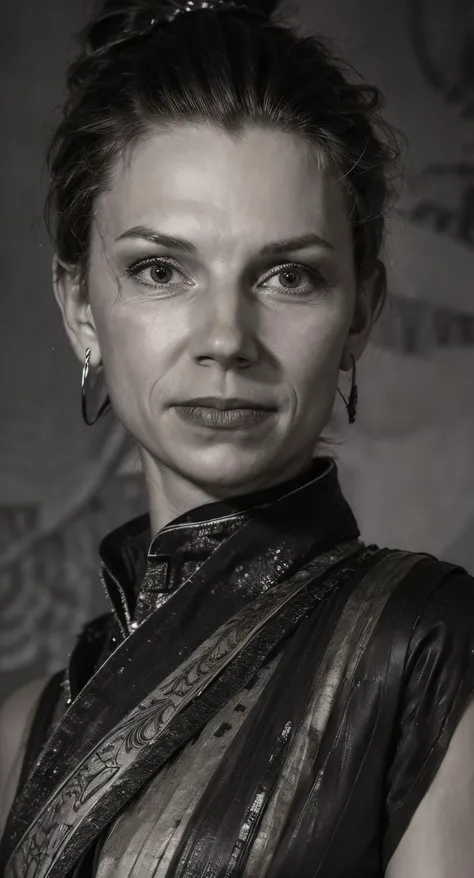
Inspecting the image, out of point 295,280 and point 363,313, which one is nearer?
point 295,280

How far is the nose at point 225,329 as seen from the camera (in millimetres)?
1132

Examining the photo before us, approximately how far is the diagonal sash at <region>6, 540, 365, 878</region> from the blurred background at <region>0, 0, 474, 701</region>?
3.31 feet

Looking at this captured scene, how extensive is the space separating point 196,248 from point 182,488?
0.25 m

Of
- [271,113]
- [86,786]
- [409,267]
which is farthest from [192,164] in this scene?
[409,267]

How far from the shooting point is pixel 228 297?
1154mm

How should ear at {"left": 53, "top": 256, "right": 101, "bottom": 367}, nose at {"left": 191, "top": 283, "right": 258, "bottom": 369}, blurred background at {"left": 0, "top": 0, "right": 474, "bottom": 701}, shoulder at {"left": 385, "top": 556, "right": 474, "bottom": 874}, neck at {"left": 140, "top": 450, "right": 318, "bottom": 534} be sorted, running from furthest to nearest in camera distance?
1. blurred background at {"left": 0, "top": 0, "right": 474, "bottom": 701}
2. ear at {"left": 53, "top": 256, "right": 101, "bottom": 367}
3. neck at {"left": 140, "top": 450, "right": 318, "bottom": 534}
4. nose at {"left": 191, "top": 283, "right": 258, "bottom": 369}
5. shoulder at {"left": 385, "top": 556, "right": 474, "bottom": 874}

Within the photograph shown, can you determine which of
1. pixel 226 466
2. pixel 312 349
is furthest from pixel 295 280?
pixel 226 466

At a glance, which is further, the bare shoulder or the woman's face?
the bare shoulder

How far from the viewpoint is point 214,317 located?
115cm

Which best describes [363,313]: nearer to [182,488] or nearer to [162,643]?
[182,488]

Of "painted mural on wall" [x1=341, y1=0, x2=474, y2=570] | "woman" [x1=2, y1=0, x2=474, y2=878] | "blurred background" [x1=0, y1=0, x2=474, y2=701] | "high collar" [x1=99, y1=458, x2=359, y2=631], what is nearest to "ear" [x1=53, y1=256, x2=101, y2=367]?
"woman" [x1=2, y1=0, x2=474, y2=878]

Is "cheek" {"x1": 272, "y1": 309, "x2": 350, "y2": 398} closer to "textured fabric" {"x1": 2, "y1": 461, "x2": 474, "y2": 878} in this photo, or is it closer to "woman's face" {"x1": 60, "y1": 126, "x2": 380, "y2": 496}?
"woman's face" {"x1": 60, "y1": 126, "x2": 380, "y2": 496}

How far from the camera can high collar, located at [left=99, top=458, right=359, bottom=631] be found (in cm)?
123

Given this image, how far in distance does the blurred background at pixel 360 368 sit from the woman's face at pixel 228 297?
95 centimetres
